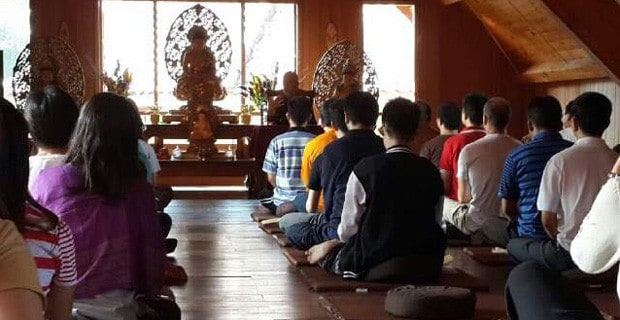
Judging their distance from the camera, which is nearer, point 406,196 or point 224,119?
point 406,196

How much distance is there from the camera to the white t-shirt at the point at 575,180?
15.0 feet

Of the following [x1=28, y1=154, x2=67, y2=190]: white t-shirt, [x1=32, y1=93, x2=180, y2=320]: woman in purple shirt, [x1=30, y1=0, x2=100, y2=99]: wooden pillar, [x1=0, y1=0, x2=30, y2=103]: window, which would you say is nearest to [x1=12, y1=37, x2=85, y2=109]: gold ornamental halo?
[x1=30, y1=0, x2=100, y2=99]: wooden pillar

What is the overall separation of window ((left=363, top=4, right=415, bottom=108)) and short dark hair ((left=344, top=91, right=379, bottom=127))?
764cm

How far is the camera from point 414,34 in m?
12.4

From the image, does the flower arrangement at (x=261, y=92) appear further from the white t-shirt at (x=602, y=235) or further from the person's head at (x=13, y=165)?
the person's head at (x=13, y=165)

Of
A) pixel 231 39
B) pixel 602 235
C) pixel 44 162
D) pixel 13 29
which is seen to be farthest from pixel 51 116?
pixel 13 29

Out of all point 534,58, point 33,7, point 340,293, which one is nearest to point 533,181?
point 340,293

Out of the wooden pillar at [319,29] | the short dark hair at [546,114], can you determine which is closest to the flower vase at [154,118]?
the wooden pillar at [319,29]

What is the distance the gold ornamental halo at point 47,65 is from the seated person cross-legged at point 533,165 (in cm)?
555

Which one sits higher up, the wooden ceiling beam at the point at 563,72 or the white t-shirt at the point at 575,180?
the wooden ceiling beam at the point at 563,72

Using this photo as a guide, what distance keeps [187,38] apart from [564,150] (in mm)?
6227

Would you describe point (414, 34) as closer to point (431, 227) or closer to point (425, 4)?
point (425, 4)

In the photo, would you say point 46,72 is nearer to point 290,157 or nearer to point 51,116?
point 290,157

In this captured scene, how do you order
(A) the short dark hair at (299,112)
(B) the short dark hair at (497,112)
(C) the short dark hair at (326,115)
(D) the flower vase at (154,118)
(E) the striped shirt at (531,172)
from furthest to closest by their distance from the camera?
(D) the flower vase at (154,118) < (A) the short dark hair at (299,112) < (C) the short dark hair at (326,115) < (B) the short dark hair at (497,112) < (E) the striped shirt at (531,172)
